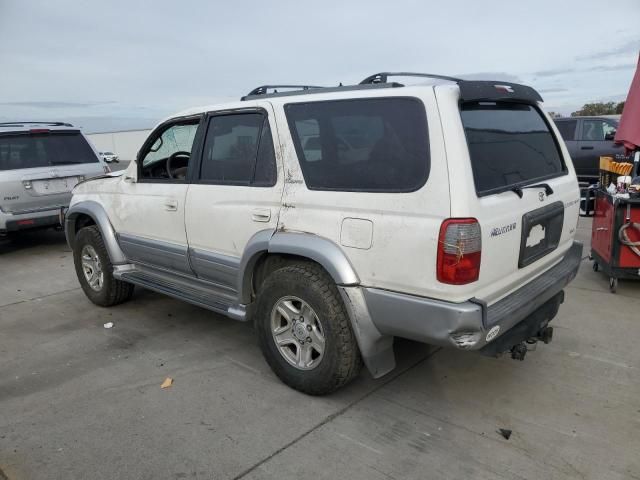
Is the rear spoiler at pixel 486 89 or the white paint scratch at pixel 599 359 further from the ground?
the rear spoiler at pixel 486 89

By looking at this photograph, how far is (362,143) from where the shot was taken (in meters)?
2.89

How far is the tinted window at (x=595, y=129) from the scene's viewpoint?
11.4 m

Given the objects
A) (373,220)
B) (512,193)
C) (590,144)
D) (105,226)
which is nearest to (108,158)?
(105,226)

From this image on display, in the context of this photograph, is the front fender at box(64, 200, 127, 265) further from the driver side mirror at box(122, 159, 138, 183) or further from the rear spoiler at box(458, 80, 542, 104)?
the rear spoiler at box(458, 80, 542, 104)

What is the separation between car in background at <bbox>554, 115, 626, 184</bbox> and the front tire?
397 inches

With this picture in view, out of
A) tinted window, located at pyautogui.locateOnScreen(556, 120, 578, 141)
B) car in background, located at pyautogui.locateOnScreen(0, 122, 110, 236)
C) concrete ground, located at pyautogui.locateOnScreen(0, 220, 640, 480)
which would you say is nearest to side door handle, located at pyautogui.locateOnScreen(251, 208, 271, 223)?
concrete ground, located at pyautogui.locateOnScreen(0, 220, 640, 480)

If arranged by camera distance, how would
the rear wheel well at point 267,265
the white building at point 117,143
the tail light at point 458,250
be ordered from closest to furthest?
the tail light at point 458,250 < the rear wheel well at point 267,265 < the white building at point 117,143

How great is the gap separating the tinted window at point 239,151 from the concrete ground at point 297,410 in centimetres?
137

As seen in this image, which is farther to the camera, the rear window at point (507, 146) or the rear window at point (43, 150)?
the rear window at point (43, 150)

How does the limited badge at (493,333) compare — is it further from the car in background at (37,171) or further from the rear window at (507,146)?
the car in background at (37,171)

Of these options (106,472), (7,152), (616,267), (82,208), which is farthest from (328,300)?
(7,152)

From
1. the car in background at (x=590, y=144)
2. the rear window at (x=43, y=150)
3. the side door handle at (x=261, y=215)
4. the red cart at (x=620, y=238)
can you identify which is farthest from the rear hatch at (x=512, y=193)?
the car in background at (x=590, y=144)

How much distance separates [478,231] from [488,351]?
0.73m

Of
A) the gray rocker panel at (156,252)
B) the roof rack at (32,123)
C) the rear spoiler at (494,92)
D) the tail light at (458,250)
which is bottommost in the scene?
the gray rocker panel at (156,252)
